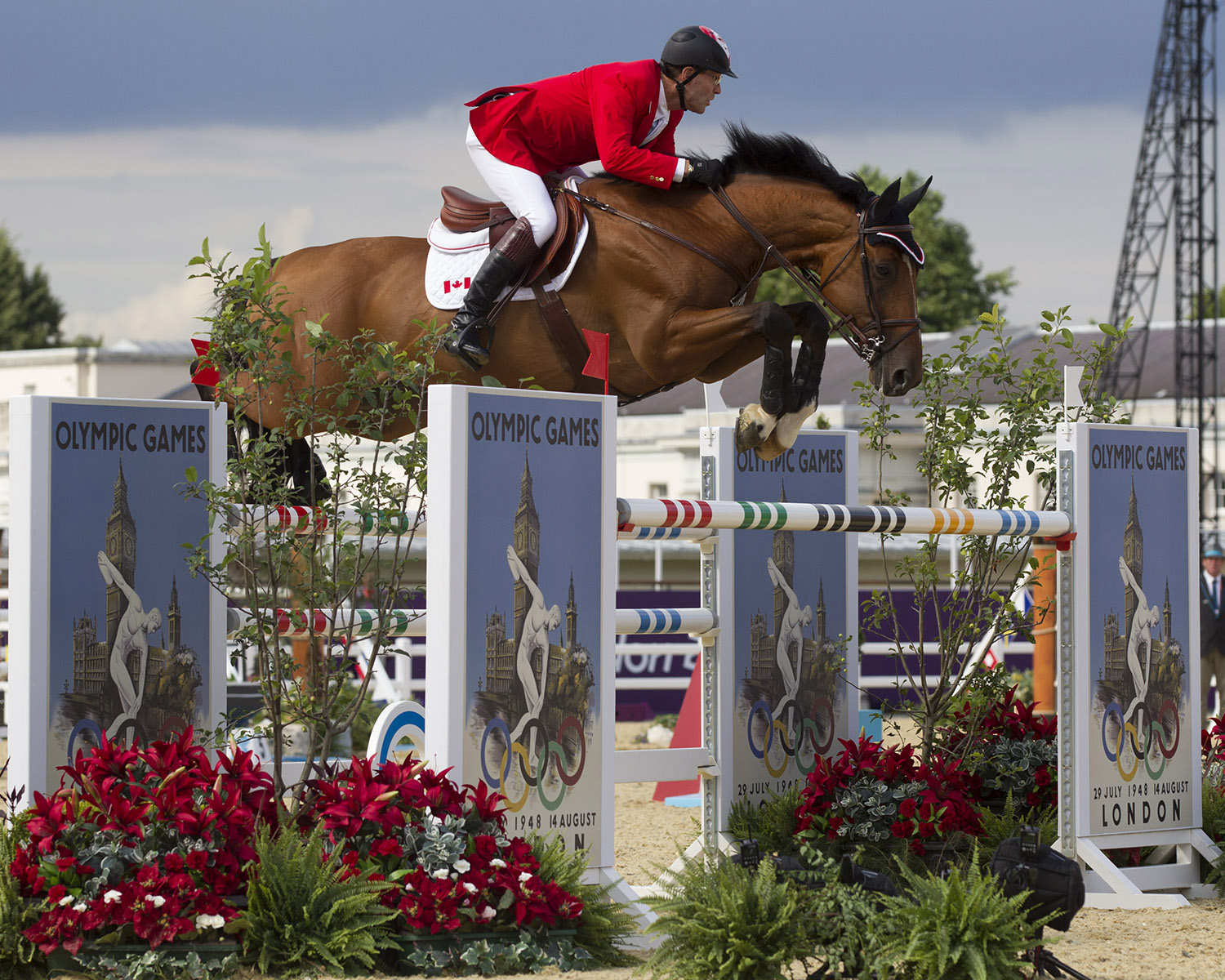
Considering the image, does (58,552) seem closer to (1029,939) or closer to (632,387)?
(632,387)

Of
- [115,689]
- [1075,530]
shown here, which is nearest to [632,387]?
[1075,530]

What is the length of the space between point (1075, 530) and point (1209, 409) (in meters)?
24.2

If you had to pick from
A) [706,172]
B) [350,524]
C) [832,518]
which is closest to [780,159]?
[706,172]

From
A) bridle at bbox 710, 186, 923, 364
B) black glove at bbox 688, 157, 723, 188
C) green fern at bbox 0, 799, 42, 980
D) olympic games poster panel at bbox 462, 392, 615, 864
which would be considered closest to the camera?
green fern at bbox 0, 799, 42, 980

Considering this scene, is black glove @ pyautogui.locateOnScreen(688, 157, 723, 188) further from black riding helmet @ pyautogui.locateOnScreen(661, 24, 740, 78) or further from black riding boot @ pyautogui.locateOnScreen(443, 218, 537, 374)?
black riding boot @ pyautogui.locateOnScreen(443, 218, 537, 374)

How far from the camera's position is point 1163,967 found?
Answer: 3.71 meters

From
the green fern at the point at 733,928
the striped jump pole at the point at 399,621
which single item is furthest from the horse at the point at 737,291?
the green fern at the point at 733,928

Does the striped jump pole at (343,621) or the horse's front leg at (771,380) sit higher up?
the horse's front leg at (771,380)

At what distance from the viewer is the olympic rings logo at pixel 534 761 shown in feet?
11.9

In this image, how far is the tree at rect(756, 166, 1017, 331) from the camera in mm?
39531

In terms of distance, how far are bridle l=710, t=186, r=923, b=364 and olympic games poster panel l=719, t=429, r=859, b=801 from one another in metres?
0.36

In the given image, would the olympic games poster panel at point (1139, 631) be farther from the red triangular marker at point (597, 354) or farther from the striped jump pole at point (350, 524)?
the red triangular marker at point (597, 354)

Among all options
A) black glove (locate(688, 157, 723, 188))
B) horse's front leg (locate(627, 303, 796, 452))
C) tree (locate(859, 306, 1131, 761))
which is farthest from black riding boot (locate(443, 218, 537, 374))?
tree (locate(859, 306, 1131, 761))

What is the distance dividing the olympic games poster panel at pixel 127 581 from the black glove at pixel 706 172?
1.77 meters
